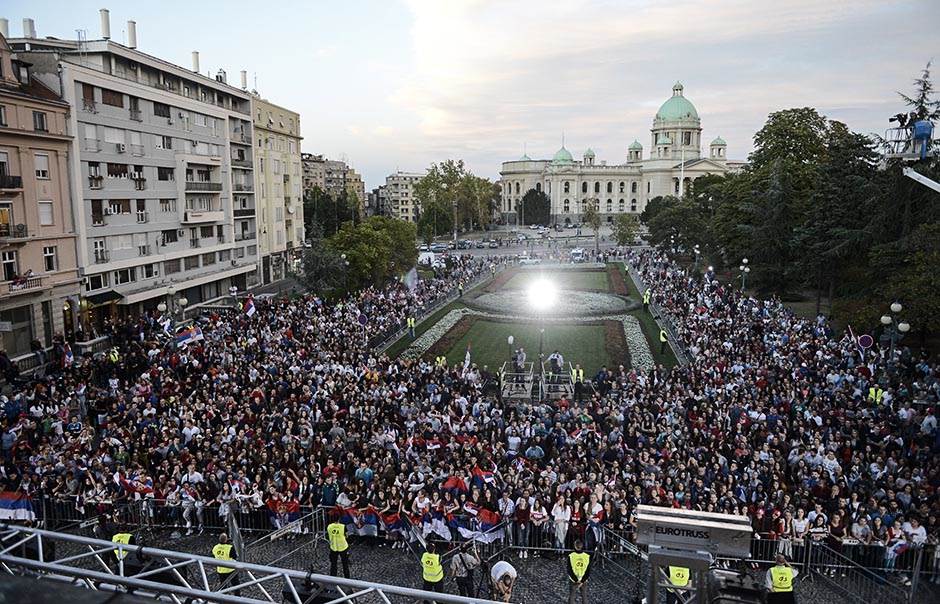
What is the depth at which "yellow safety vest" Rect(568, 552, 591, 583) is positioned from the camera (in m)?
10.5

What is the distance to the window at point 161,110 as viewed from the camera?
131 feet

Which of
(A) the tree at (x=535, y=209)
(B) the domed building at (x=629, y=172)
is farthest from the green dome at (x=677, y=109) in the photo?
(A) the tree at (x=535, y=209)

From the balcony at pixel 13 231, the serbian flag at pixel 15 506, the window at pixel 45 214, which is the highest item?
the window at pixel 45 214

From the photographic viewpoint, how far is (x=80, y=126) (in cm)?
3319

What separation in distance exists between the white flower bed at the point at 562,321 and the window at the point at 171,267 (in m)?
17.0

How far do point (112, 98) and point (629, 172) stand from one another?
445 feet

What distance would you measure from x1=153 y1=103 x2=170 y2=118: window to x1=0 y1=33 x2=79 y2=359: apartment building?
842cm

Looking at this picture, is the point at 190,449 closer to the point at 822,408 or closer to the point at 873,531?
the point at 873,531

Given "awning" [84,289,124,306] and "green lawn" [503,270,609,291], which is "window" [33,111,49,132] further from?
"green lawn" [503,270,609,291]

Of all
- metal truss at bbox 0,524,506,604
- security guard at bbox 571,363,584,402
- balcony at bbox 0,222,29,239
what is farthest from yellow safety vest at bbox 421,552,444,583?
balcony at bbox 0,222,29,239

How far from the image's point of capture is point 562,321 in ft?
124

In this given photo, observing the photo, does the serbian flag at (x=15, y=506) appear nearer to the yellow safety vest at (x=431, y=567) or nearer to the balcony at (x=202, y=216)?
the yellow safety vest at (x=431, y=567)

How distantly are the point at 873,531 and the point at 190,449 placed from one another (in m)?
14.4

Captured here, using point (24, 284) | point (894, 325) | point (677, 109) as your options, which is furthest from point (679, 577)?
point (677, 109)
